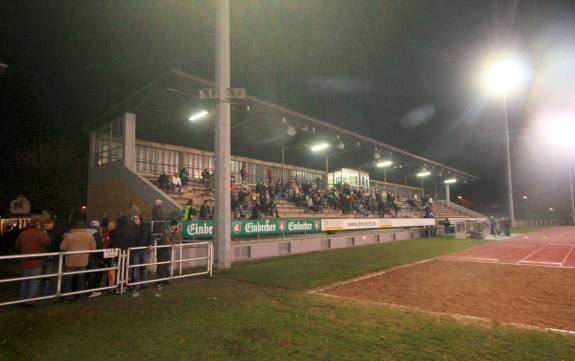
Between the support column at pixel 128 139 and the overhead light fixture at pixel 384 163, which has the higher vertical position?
the overhead light fixture at pixel 384 163

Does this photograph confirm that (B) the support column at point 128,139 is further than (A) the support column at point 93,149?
No

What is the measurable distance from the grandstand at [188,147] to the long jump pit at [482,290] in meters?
7.84

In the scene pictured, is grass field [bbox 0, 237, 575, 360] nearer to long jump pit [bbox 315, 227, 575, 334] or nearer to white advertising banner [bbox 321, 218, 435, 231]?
long jump pit [bbox 315, 227, 575, 334]

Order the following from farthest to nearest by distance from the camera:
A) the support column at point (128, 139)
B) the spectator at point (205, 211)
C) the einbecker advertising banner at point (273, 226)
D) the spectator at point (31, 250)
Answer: the support column at point (128, 139) < the einbecker advertising banner at point (273, 226) < the spectator at point (205, 211) < the spectator at point (31, 250)

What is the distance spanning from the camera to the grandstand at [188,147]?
16636 mm

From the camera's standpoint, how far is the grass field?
458cm

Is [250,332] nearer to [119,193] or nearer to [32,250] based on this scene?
[32,250]

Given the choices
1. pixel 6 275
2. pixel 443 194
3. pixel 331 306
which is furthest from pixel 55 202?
pixel 443 194

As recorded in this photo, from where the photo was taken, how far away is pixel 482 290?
8742 mm

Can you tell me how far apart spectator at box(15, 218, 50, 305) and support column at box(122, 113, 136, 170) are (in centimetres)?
1038

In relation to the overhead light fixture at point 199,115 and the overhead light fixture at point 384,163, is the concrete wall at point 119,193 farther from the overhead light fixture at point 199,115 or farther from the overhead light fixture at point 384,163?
the overhead light fixture at point 384,163

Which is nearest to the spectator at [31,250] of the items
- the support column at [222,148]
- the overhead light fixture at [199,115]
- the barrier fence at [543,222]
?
the support column at [222,148]

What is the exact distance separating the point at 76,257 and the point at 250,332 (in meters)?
4.93

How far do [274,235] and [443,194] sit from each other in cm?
4271
